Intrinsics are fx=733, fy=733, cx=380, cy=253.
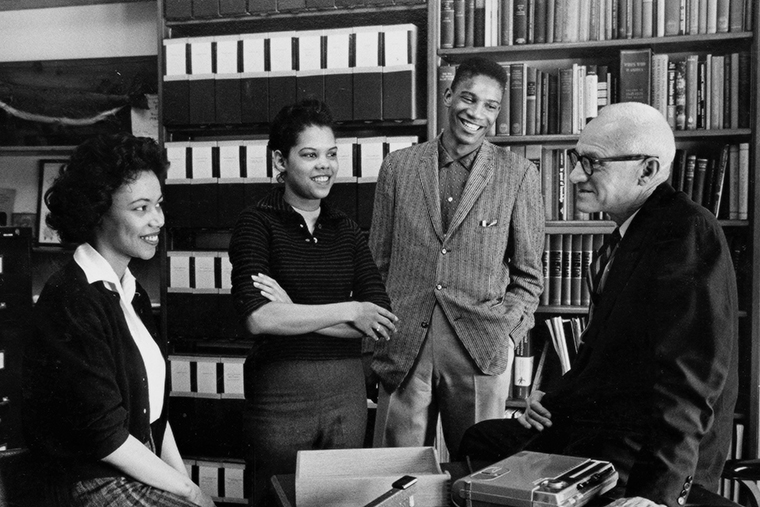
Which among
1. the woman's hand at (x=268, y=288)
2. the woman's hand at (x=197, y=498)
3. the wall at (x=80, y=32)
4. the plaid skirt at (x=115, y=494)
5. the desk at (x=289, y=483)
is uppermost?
the wall at (x=80, y=32)

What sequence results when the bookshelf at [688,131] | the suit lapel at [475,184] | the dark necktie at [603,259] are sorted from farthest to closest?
the bookshelf at [688,131], the suit lapel at [475,184], the dark necktie at [603,259]

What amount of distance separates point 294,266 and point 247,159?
1.51 m

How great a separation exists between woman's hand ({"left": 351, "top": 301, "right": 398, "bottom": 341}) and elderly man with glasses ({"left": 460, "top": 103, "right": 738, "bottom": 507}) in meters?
0.35

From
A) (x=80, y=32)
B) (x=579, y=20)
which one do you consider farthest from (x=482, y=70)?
(x=80, y=32)

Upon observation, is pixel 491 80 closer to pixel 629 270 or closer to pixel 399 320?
pixel 399 320

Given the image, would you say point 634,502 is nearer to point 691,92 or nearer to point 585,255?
point 585,255

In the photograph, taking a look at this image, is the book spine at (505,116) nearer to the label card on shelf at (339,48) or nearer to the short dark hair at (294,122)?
the label card on shelf at (339,48)

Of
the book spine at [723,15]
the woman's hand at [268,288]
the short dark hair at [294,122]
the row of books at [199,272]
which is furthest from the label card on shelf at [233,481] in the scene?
the book spine at [723,15]

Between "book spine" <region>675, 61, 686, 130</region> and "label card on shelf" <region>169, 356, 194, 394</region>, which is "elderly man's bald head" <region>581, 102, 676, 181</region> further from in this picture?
"label card on shelf" <region>169, 356, 194, 394</region>

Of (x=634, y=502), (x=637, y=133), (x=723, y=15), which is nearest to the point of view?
(x=634, y=502)

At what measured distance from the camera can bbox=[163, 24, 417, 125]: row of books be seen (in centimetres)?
311

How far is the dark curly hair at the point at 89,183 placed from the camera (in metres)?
1.54

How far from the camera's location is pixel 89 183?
155 cm

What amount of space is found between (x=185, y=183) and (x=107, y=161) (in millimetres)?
1795
